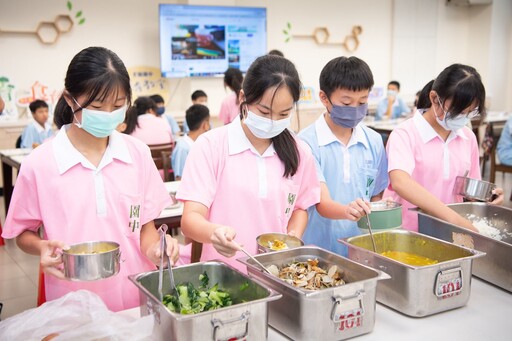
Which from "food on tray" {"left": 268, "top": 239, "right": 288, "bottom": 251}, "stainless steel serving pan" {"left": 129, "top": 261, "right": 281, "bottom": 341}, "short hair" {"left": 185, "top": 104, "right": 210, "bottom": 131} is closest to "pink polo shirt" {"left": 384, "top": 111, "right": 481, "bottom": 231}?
"food on tray" {"left": 268, "top": 239, "right": 288, "bottom": 251}

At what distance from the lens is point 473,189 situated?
6.82ft

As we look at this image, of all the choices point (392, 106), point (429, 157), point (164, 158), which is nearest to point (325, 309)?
point (429, 157)

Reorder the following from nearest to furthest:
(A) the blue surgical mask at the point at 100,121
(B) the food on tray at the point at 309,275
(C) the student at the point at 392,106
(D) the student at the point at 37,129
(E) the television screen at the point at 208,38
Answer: (B) the food on tray at the point at 309,275, (A) the blue surgical mask at the point at 100,121, (D) the student at the point at 37,129, (E) the television screen at the point at 208,38, (C) the student at the point at 392,106

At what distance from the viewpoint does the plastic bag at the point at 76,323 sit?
1.16 meters

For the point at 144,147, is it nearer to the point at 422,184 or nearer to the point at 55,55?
the point at 422,184

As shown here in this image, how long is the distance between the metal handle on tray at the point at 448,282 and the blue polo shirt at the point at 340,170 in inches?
22.6

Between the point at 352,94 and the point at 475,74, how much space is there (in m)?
0.49

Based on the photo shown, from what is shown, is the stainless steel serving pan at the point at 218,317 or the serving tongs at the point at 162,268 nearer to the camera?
the stainless steel serving pan at the point at 218,317

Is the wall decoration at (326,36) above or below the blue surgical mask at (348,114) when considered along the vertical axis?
above

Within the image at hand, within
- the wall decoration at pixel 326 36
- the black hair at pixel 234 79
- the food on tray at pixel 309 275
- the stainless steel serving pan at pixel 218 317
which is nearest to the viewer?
the stainless steel serving pan at pixel 218 317

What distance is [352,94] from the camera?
1.89m

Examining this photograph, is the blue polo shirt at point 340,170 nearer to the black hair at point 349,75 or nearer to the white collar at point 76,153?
the black hair at point 349,75

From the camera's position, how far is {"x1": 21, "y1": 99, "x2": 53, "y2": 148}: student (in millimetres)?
5648

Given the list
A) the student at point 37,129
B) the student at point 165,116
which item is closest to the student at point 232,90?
the student at point 165,116
